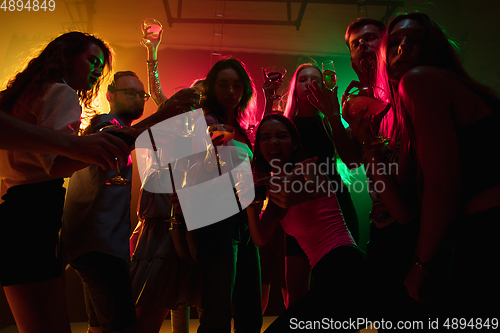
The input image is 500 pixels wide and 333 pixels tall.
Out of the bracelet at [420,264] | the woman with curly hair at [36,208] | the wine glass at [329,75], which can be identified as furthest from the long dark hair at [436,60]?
the woman with curly hair at [36,208]

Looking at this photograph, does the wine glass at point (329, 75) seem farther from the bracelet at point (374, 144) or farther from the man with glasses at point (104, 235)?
the man with glasses at point (104, 235)

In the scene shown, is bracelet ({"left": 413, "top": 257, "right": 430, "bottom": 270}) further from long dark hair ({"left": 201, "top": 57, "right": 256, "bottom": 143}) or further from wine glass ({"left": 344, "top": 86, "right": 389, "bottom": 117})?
long dark hair ({"left": 201, "top": 57, "right": 256, "bottom": 143})

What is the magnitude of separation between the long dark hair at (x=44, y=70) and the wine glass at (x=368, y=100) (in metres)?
1.15

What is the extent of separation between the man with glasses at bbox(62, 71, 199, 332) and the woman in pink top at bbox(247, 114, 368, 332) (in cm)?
51

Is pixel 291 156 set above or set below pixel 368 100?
below

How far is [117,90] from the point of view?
204 centimetres

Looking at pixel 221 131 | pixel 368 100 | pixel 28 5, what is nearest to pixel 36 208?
pixel 221 131

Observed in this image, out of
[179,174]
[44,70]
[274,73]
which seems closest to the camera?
[44,70]

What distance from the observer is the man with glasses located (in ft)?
4.39

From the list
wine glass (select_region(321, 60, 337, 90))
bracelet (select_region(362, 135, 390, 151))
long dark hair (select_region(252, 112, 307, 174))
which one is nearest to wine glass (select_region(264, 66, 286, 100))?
wine glass (select_region(321, 60, 337, 90))

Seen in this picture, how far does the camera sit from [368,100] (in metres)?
1.25

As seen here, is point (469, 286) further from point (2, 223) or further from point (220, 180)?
point (2, 223)

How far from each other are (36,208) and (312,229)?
41.3 inches

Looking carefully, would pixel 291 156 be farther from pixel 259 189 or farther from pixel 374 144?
pixel 374 144
